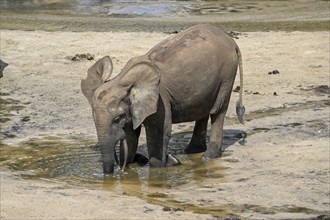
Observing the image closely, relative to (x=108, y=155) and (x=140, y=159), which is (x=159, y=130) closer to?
(x=140, y=159)

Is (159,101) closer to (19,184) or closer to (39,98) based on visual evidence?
(19,184)

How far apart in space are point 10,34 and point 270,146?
9.18 m

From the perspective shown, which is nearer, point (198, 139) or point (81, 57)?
point (198, 139)

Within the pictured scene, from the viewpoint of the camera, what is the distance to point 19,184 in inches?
451

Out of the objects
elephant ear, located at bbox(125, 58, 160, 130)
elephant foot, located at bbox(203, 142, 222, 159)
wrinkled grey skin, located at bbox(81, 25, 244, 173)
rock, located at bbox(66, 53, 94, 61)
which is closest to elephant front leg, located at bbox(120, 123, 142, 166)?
wrinkled grey skin, located at bbox(81, 25, 244, 173)

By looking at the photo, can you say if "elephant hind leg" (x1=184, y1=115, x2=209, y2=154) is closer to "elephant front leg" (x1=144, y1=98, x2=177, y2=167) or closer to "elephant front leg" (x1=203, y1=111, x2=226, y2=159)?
"elephant front leg" (x1=203, y1=111, x2=226, y2=159)

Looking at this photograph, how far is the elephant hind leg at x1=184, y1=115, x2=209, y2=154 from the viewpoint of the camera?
13398 millimetres

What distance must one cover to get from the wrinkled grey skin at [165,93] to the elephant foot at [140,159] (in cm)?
13

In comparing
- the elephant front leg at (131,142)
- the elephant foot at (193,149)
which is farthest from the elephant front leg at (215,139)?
the elephant front leg at (131,142)

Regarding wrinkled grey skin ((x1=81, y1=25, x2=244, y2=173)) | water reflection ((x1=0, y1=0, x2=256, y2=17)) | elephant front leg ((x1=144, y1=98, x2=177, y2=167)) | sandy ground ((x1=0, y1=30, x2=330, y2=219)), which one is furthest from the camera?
water reflection ((x1=0, y1=0, x2=256, y2=17))

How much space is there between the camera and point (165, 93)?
12.4 m

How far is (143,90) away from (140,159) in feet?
4.18

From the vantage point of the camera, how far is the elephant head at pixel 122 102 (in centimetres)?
1167

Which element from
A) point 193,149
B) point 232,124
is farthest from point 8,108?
point 193,149
